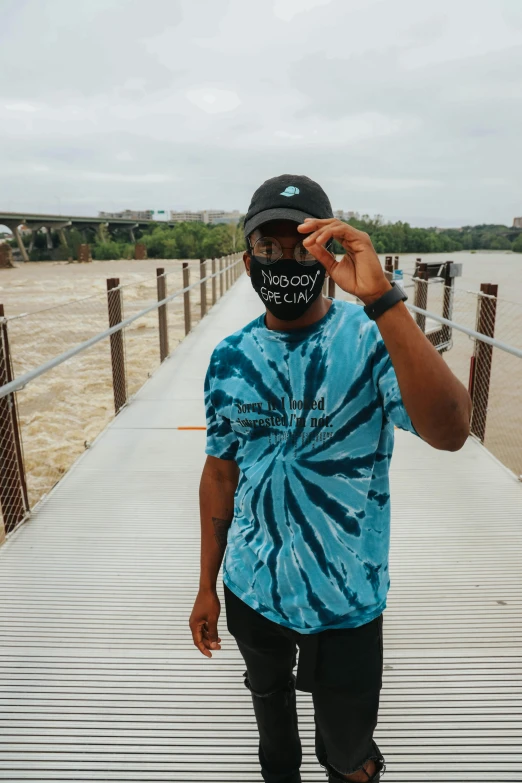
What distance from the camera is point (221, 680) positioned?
1.86 metres

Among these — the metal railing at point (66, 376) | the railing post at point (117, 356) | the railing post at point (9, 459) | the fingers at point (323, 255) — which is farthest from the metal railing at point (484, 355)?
the railing post at point (117, 356)

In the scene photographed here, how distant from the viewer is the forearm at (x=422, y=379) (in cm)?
87

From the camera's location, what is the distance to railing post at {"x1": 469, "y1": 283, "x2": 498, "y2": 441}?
459 centimetres

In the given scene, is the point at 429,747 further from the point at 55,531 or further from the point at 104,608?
the point at 55,531

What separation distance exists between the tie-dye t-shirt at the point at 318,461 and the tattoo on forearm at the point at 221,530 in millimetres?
184

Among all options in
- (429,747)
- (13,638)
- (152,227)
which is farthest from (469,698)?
(152,227)

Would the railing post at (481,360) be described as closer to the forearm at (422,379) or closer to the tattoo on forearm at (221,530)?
the tattoo on forearm at (221,530)

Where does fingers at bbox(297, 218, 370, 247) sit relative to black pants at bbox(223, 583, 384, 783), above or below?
above

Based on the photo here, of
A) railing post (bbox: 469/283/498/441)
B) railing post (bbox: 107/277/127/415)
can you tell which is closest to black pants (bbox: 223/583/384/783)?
railing post (bbox: 469/283/498/441)

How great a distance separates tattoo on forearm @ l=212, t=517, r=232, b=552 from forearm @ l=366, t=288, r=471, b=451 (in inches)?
21.7

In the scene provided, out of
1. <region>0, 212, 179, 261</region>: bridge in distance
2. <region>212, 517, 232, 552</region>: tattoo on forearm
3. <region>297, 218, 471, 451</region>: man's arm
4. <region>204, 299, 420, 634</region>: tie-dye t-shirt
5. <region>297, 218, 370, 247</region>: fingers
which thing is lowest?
<region>212, 517, 232, 552</region>: tattoo on forearm

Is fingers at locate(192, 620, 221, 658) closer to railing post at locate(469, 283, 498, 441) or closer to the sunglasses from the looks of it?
the sunglasses

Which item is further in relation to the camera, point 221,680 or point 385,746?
point 221,680

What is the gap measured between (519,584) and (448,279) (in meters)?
9.20
